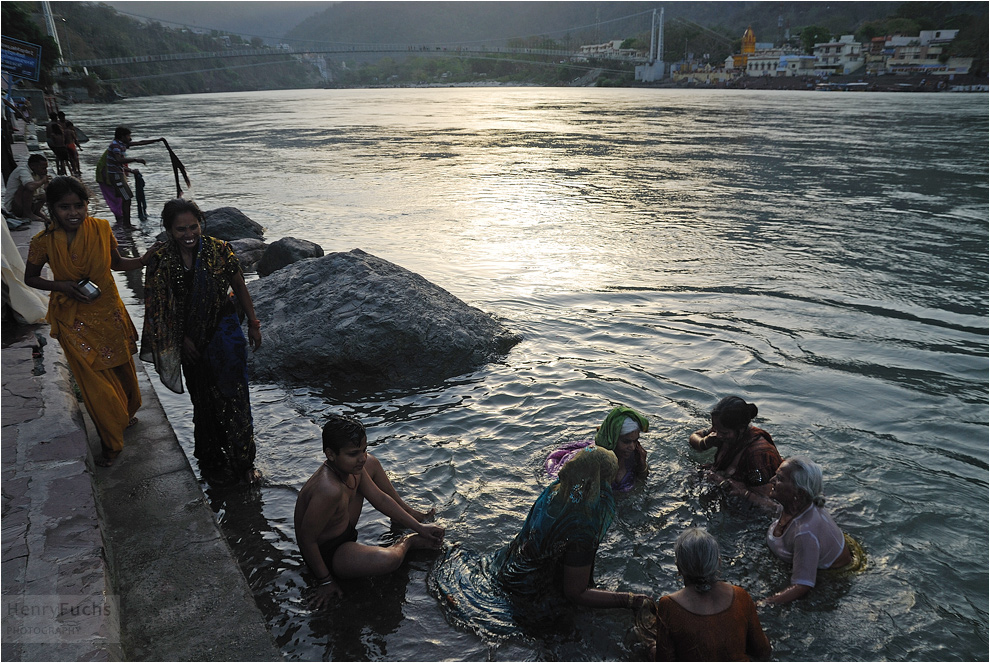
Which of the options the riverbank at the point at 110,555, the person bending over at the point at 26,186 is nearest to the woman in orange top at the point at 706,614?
the riverbank at the point at 110,555

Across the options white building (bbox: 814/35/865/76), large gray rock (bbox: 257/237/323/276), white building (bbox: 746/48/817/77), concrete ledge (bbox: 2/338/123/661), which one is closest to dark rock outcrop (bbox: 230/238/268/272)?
large gray rock (bbox: 257/237/323/276)

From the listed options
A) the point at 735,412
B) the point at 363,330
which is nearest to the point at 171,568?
the point at 363,330

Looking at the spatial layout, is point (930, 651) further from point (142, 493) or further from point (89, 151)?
point (89, 151)

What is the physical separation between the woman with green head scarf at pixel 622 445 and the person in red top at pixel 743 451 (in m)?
0.47

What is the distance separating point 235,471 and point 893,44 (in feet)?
330

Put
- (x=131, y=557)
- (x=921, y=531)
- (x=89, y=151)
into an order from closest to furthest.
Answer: (x=131, y=557) → (x=921, y=531) → (x=89, y=151)

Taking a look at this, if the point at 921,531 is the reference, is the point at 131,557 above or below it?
above

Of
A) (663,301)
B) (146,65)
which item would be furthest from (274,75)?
(663,301)

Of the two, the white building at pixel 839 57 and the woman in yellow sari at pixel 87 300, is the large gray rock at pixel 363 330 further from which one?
the white building at pixel 839 57

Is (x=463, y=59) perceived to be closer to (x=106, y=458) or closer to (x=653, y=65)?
(x=653, y=65)

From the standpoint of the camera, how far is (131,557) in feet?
11.1

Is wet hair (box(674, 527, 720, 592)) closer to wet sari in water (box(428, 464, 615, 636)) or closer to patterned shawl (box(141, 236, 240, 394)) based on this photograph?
wet sari in water (box(428, 464, 615, 636))

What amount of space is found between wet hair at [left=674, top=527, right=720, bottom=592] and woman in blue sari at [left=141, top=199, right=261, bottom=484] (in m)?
2.81

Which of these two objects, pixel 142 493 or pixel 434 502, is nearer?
pixel 142 493
